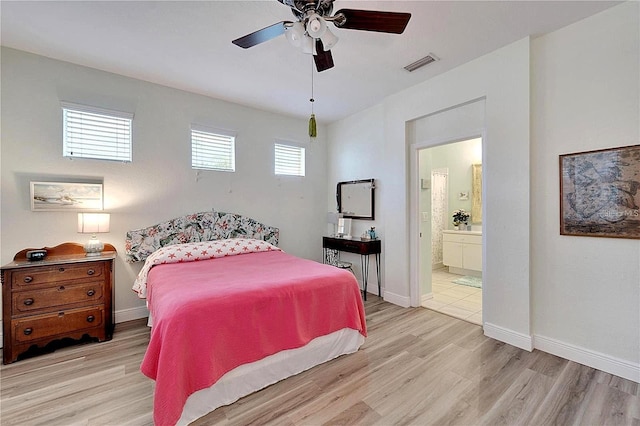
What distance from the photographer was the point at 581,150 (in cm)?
233

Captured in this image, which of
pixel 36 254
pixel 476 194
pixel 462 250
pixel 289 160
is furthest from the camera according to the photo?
pixel 476 194

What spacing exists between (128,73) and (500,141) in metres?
4.18

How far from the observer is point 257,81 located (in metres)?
3.35

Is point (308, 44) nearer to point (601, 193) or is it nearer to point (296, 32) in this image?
point (296, 32)

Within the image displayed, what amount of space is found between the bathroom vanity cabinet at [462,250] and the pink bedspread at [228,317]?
330 centimetres

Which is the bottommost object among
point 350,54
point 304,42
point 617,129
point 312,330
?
point 312,330

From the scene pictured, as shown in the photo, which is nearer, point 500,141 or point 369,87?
point 500,141

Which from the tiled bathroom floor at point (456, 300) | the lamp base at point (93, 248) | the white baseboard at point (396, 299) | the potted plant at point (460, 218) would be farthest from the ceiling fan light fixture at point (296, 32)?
the potted plant at point (460, 218)

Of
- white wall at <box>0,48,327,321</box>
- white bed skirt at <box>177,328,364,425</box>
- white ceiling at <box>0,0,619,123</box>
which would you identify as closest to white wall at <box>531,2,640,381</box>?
white ceiling at <box>0,0,619,123</box>

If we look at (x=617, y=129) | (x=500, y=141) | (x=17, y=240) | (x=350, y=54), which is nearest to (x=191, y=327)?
(x=17, y=240)

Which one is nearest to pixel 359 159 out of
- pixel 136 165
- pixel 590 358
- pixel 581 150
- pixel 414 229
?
pixel 414 229

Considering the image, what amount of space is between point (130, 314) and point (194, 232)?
3.91 feet

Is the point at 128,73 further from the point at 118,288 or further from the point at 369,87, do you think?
the point at 369,87

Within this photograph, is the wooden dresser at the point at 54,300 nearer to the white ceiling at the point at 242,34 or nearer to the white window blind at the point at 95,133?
the white window blind at the point at 95,133
